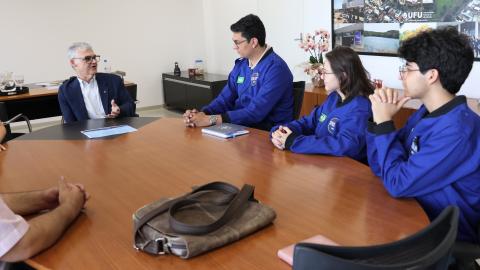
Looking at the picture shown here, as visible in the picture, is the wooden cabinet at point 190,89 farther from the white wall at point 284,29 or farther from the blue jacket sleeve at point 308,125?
the blue jacket sleeve at point 308,125

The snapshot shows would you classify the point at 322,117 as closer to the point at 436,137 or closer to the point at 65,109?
the point at 436,137

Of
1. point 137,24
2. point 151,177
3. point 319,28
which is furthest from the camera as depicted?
A: point 137,24

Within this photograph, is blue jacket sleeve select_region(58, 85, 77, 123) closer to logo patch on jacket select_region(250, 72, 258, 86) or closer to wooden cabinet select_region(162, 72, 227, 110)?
logo patch on jacket select_region(250, 72, 258, 86)

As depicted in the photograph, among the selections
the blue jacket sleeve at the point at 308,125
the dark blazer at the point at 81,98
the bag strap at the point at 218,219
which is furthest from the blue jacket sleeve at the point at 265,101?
the bag strap at the point at 218,219

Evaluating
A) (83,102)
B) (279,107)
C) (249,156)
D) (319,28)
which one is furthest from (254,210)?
(319,28)

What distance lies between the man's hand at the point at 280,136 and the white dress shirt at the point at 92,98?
5.67ft

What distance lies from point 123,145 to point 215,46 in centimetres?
500

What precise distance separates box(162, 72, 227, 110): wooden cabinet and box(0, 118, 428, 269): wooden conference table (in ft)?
11.4

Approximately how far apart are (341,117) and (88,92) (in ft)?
6.78

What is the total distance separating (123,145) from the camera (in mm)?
2359

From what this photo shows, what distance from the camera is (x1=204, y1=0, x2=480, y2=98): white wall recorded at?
4.41 metres

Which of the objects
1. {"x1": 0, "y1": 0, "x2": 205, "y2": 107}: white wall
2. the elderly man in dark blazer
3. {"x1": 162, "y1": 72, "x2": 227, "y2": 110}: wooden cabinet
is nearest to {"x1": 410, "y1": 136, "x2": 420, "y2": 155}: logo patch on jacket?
the elderly man in dark blazer

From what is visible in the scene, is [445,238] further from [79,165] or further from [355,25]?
[355,25]

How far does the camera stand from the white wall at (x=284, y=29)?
4.41 metres
